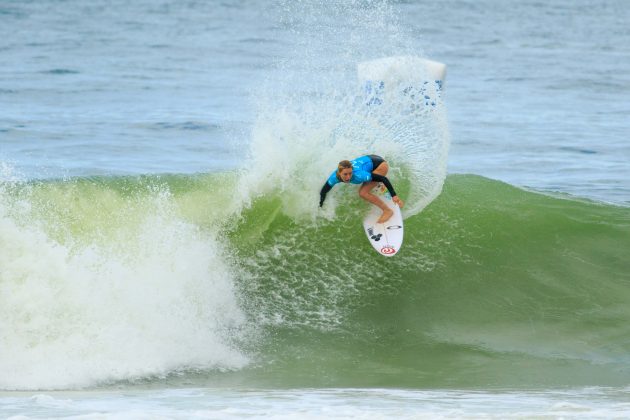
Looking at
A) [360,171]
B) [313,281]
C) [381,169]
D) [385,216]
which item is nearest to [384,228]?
[385,216]

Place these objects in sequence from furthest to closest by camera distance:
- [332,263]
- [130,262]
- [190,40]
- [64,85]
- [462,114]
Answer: [190,40] → [64,85] → [462,114] → [332,263] → [130,262]

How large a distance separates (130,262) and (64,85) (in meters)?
17.4

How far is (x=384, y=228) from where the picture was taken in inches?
438

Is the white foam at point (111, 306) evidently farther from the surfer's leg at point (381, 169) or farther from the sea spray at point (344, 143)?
the surfer's leg at point (381, 169)

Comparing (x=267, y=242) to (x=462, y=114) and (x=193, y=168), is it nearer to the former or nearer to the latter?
(x=193, y=168)

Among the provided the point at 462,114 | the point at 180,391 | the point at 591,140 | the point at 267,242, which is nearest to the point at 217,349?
the point at 180,391

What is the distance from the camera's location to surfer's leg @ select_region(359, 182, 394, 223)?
36.2 feet

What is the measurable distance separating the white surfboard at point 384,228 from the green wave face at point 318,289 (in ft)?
0.71

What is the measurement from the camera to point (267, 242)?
11406 millimetres

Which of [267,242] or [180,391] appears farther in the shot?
[267,242]

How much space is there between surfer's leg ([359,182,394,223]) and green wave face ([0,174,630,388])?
0.99ft

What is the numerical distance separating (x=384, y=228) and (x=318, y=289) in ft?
3.07

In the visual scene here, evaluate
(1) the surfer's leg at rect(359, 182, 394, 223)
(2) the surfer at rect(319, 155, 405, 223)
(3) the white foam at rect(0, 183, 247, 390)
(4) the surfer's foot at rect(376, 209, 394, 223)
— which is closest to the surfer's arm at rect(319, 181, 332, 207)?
(2) the surfer at rect(319, 155, 405, 223)

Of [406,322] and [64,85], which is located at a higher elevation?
[64,85]
